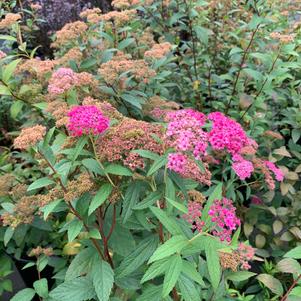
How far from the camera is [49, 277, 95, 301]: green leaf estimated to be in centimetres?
124

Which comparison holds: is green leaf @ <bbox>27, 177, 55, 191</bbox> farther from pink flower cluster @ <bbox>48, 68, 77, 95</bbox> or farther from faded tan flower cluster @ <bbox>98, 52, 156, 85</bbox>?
faded tan flower cluster @ <bbox>98, 52, 156, 85</bbox>

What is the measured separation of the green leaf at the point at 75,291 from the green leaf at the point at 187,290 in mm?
315

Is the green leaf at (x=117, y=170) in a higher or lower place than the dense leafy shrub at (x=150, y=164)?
higher

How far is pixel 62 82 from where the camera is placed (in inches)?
55.8

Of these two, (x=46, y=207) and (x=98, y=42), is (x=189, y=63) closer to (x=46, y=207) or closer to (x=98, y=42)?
(x=98, y=42)

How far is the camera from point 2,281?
1953mm

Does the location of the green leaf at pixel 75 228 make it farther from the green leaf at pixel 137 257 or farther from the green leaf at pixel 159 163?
the green leaf at pixel 159 163

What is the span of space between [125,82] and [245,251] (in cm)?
93

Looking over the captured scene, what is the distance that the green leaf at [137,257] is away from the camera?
1.16m

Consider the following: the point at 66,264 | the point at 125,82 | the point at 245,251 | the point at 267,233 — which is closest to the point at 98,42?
the point at 125,82

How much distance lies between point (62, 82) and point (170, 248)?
2.57ft

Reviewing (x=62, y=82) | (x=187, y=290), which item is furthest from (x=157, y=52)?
(x=187, y=290)

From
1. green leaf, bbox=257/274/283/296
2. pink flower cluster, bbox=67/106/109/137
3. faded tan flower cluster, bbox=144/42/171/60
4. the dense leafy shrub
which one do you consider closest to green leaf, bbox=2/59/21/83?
the dense leafy shrub

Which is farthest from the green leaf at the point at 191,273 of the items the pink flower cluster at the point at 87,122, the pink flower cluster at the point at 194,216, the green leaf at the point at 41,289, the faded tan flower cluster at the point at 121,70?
the faded tan flower cluster at the point at 121,70
